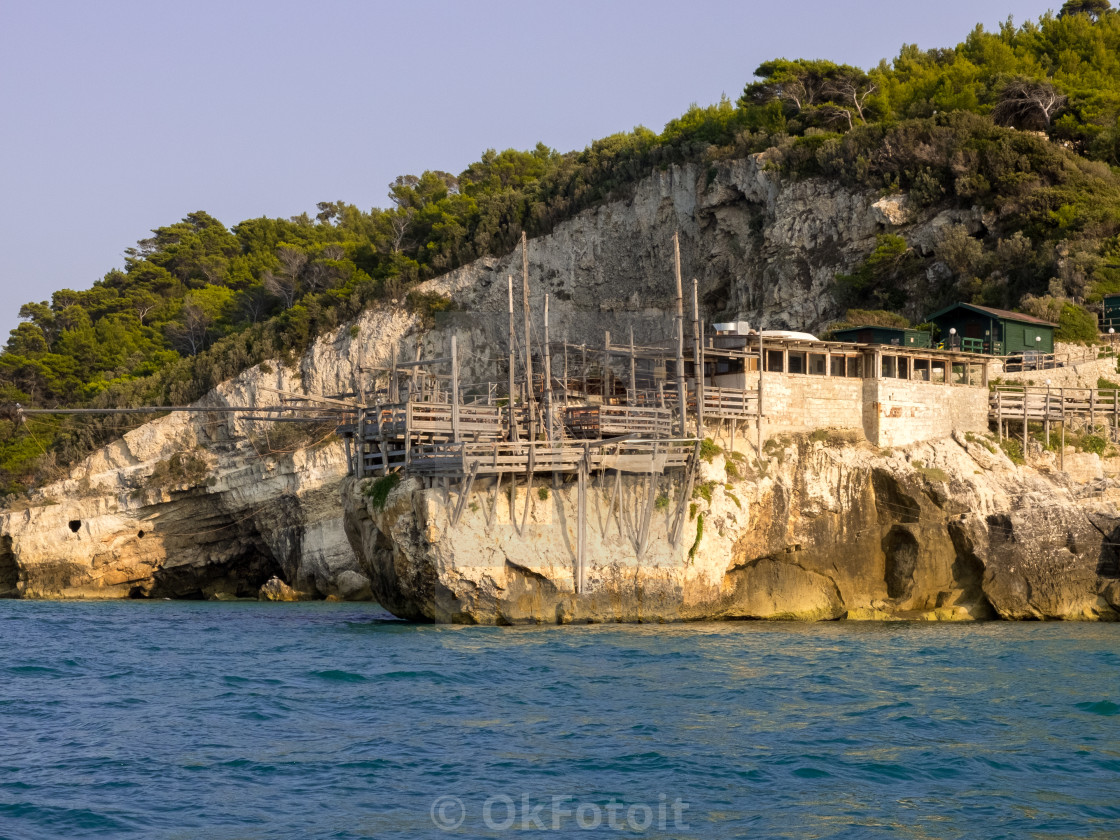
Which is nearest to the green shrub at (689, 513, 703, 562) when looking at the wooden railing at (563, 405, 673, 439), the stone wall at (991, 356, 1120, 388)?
the wooden railing at (563, 405, 673, 439)

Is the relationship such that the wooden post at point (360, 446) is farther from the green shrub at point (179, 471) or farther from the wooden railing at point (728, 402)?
the green shrub at point (179, 471)

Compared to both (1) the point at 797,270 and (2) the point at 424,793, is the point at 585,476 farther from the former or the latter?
(1) the point at 797,270

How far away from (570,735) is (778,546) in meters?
15.6

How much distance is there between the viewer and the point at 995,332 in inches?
1725

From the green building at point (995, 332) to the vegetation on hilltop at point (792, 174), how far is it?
2.28m

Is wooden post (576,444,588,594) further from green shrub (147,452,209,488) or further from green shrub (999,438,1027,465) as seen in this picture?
green shrub (147,452,209,488)

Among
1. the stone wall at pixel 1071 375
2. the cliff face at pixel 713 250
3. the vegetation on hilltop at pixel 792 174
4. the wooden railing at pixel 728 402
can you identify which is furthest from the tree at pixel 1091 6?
the wooden railing at pixel 728 402

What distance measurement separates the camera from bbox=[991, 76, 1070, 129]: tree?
58.8 metres

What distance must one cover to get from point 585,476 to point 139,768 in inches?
656

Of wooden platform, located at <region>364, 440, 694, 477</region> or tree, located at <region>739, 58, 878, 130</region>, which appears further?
tree, located at <region>739, 58, 878, 130</region>

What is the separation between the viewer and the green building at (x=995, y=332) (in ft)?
143

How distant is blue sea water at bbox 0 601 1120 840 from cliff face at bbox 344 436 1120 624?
157 cm

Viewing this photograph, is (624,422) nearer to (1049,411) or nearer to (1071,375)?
(1049,411)

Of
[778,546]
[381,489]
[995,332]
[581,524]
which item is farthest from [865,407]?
[381,489]
